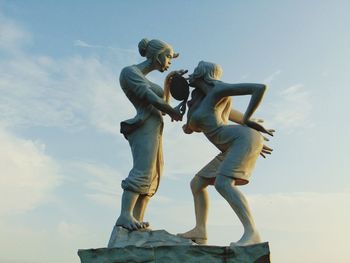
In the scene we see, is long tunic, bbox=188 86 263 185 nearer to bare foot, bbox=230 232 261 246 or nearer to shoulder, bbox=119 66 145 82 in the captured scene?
bare foot, bbox=230 232 261 246

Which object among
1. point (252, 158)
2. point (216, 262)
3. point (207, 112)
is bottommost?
point (216, 262)

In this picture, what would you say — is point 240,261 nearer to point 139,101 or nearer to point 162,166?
point 162,166

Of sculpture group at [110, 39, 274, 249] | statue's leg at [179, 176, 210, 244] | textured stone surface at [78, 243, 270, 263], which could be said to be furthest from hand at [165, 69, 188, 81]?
textured stone surface at [78, 243, 270, 263]

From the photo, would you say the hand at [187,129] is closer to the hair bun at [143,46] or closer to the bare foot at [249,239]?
the hair bun at [143,46]

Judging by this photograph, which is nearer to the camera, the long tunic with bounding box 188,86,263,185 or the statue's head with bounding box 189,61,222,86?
the long tunic with bounding box 188,86,263,185

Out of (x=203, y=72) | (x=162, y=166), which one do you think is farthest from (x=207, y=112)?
(x=162, y=166)

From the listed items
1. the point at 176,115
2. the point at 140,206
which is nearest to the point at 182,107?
the point at 176,115

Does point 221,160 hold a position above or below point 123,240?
above

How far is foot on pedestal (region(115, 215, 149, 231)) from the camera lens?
549 centimetres

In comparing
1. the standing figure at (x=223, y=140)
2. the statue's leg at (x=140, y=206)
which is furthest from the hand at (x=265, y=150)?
the statue's leg at (x=140, y=206)

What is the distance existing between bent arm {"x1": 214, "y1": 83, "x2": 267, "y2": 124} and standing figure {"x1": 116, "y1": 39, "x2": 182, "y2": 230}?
68cm

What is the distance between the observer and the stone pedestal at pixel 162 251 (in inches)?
190

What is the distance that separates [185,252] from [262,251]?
2.51 feet

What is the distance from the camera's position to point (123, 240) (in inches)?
211
